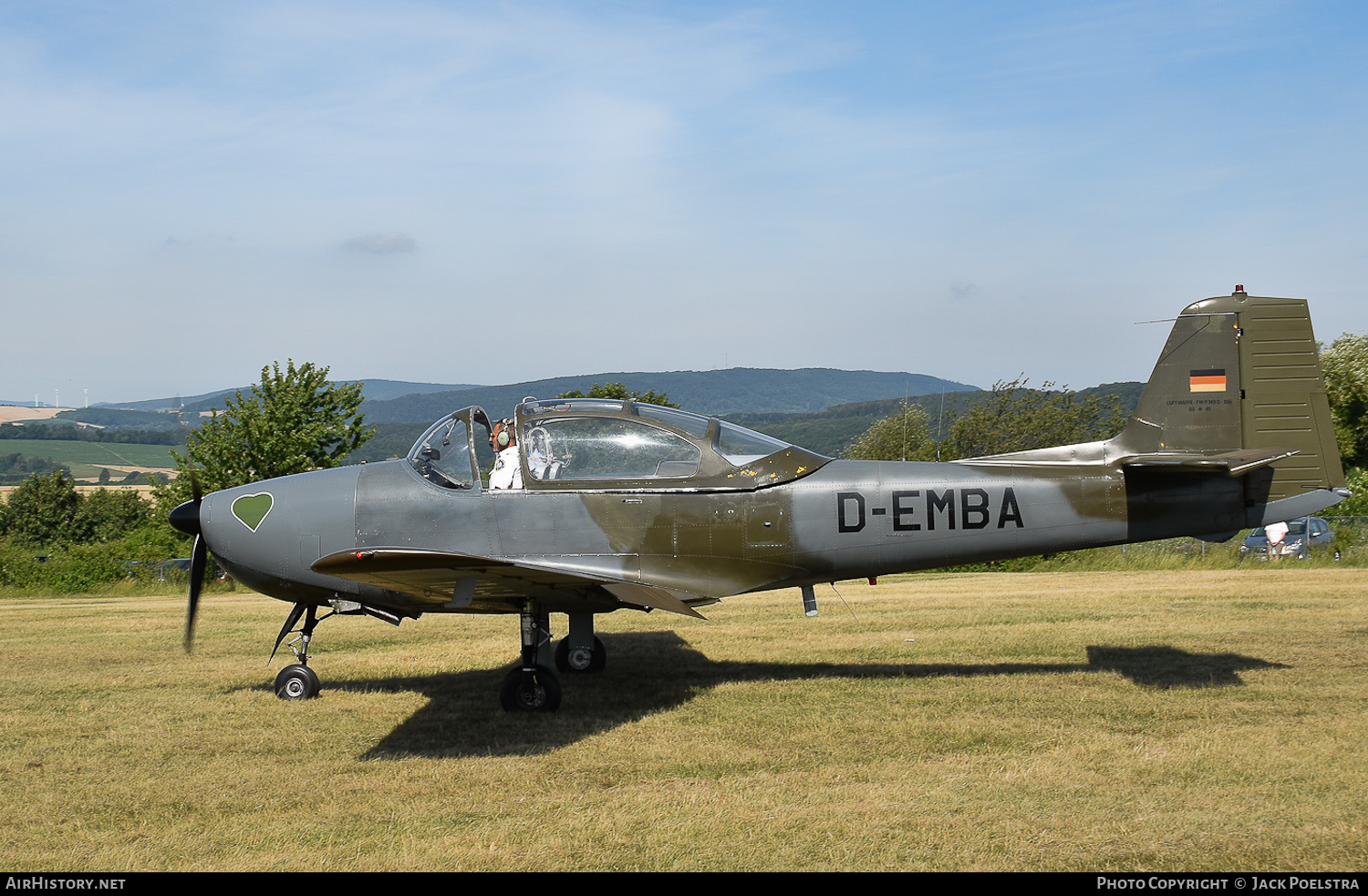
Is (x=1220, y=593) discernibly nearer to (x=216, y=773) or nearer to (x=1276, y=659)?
(x=1276, y=659)

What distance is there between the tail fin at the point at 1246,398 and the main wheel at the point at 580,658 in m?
4.85

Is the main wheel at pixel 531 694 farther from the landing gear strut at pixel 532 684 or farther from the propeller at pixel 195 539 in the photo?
the propeller at pixel 195 539

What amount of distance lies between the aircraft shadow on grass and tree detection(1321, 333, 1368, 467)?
36238 millimetres

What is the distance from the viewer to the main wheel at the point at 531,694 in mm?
7617

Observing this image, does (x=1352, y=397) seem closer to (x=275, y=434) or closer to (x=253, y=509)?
(x=275, y=434)

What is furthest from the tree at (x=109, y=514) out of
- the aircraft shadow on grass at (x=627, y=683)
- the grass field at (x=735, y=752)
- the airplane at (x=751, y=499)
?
the airplane at (x=751, y=499)

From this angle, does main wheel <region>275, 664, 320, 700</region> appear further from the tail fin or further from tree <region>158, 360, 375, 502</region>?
tree <region>158, 360, 375, 502</region>

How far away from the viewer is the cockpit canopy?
7.72 meters

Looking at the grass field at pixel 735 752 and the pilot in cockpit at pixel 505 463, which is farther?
the pilot in cockpit at pixel 505 463

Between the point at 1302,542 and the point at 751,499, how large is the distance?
16186 millimetres

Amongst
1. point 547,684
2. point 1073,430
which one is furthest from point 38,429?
point 547,684

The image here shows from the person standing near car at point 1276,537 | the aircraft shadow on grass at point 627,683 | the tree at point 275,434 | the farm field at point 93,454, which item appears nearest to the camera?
the aircraft shadow on grass at point 627,683

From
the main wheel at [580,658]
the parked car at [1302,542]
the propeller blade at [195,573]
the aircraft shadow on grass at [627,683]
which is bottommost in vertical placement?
the parked car at [1302,542]

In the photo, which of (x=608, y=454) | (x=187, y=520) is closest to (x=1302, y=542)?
(x=608, y=454)
